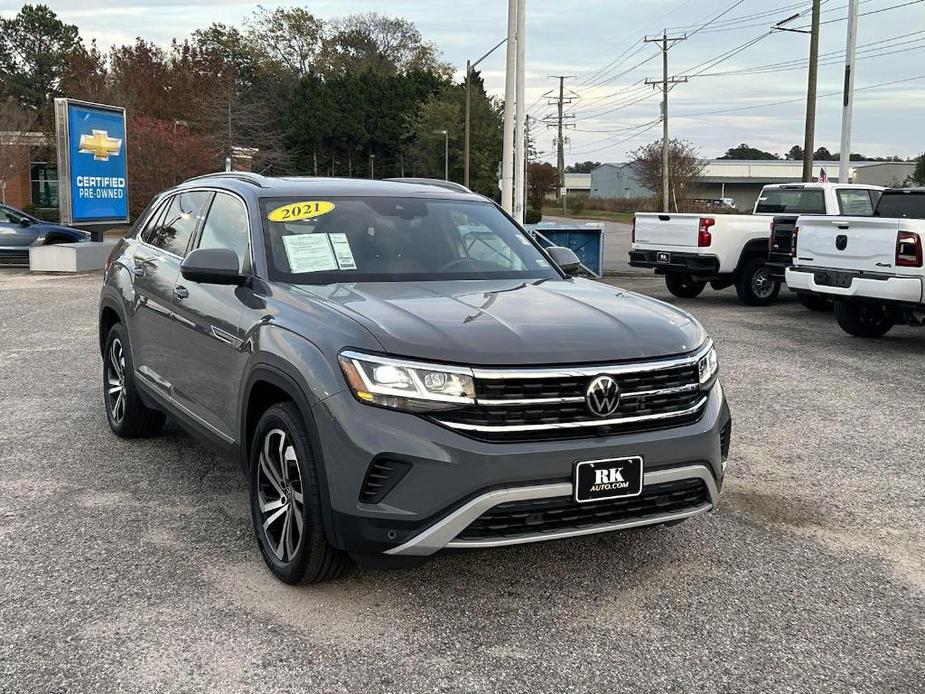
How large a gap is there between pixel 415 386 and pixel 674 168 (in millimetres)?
70480

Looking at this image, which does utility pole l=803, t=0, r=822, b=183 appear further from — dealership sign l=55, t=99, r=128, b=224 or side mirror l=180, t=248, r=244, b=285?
side mirror l=180, t=248, r=244, b=285

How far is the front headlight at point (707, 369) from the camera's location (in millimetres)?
3916

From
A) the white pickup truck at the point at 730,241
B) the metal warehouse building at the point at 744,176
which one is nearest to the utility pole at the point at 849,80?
the white pickup truck at the point at 730,241

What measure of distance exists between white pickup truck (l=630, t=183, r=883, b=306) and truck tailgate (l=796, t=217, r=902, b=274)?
2.98m

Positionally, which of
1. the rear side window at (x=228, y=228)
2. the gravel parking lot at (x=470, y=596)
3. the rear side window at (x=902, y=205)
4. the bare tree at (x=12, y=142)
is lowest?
the gravel parking lot at (x=470, y=596)

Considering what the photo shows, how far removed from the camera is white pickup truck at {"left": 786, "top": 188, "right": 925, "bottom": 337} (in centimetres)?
995

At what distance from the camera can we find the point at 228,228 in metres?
4.96

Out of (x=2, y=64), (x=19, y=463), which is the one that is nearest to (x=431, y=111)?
(x=2, y=64)

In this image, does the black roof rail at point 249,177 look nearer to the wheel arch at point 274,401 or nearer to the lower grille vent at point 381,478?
the wheel arch at point 274,401

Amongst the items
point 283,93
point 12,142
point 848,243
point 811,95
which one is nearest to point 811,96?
point 811,95

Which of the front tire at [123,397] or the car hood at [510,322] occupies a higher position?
the car hood at [510,322]

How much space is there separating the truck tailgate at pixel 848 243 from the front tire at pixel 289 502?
8158mm

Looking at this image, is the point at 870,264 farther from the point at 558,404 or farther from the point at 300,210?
the point at 558,404

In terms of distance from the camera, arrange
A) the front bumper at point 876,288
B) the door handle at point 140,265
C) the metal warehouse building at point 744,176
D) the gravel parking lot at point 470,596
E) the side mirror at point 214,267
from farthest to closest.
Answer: the metal warehouse building at point 744,176 → the front bumper at point 876,288 → the door handle at point 140,265 → the side mirror at point 214,267 → the gravel parking lot at point 470,596
